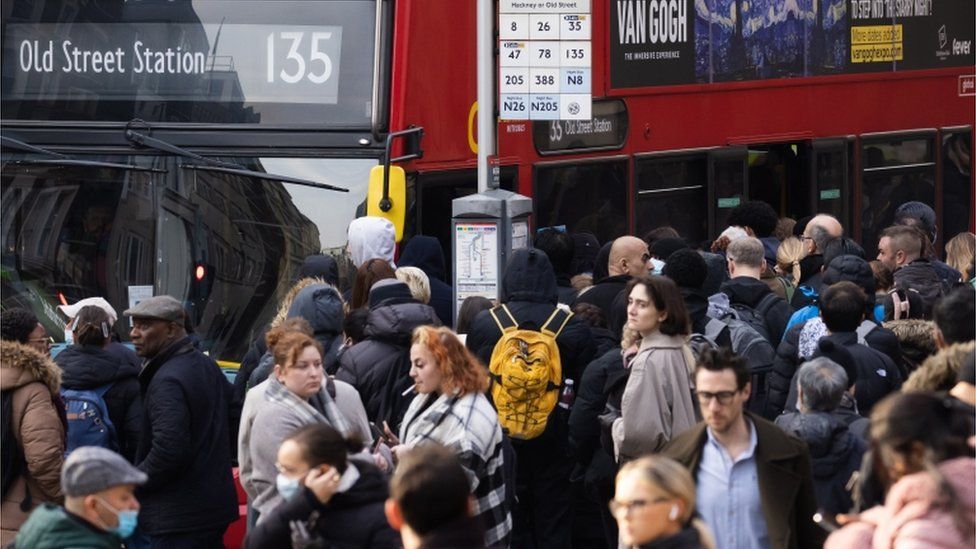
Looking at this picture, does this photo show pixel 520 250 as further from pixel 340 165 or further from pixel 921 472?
pixel 921 472

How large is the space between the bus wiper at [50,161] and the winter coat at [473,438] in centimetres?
379

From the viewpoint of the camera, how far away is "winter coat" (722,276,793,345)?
30.1 ft

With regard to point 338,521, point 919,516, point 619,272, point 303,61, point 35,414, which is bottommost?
point 338,521

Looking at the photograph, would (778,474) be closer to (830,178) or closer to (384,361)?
(384,361)

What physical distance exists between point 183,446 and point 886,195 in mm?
9939

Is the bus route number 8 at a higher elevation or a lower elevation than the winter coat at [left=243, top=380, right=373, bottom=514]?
higher

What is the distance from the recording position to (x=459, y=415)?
6770 mm

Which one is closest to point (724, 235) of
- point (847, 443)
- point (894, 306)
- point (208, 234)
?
point (894, 306)

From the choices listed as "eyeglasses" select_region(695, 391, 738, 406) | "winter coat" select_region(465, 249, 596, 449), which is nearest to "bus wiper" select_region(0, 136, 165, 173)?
"winter coat" select_region(465, 249, 596, 449)

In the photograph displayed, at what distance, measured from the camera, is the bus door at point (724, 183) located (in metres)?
13.8

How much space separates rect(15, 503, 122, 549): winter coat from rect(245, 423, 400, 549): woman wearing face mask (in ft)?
1.82

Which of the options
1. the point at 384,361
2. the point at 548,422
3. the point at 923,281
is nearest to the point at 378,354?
the point at 384,361

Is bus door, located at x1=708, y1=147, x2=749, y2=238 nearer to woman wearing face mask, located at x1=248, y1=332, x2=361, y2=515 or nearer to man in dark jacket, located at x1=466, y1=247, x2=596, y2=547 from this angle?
man in dark jacket, located at x1=466, y1=247, x2=596, y2=547

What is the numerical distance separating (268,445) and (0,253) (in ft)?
13.6
